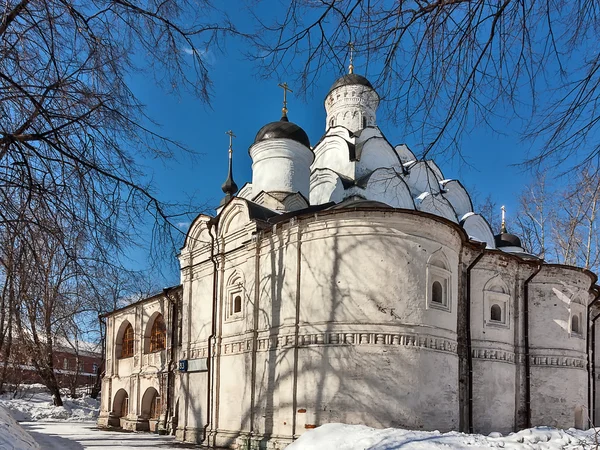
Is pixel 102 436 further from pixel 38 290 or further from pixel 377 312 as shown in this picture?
pixel 38 290

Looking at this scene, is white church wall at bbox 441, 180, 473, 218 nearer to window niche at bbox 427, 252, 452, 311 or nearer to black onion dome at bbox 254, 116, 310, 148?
black onion dome at bbox 254, 116, 310, 148

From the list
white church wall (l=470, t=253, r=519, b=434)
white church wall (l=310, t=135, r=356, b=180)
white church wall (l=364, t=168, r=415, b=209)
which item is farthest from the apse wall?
white church wall (l=310, t=135, r=356, b=180)

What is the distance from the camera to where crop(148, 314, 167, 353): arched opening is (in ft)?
59.2

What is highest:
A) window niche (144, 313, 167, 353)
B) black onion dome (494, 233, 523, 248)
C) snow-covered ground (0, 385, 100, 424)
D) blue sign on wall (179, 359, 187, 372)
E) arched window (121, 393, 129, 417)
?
black onion dome (494, 233, 523, 248)

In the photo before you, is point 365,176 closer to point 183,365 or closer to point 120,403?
point 183,365

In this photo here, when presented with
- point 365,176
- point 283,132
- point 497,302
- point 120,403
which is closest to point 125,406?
point 120,403

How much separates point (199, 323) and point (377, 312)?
5669 millimetres

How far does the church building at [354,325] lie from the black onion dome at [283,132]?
47mm

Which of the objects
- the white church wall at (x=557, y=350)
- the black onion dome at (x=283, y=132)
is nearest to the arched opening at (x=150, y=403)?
the black onion dome at (x=283, y=132)

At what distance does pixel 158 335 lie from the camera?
18594mm

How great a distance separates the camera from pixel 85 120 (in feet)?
13.6

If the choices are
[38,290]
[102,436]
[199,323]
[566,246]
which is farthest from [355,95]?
[38,290]

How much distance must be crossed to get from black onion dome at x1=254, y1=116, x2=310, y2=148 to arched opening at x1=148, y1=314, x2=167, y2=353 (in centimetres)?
674

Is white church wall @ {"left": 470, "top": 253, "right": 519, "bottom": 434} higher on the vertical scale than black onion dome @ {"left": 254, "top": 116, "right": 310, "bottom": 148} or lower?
lower
